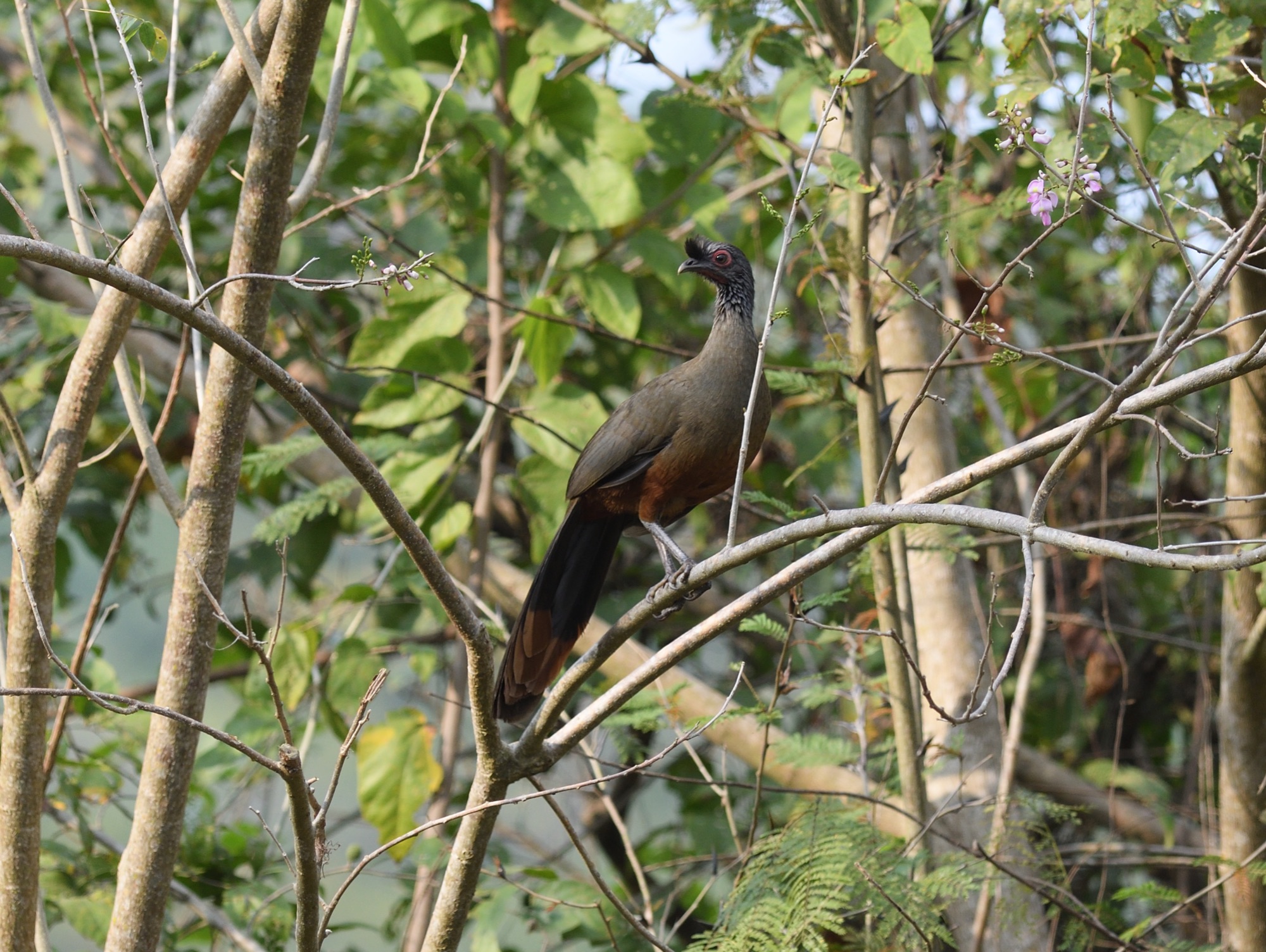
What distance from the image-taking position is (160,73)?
551 centimetres

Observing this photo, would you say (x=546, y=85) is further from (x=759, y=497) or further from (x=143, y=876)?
(x=143, y=876)

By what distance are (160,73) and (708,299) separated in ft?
9.15

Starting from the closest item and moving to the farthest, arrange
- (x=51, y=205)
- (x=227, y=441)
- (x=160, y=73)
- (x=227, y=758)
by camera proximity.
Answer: (x=227, y=441) → (x=227, y=758) → (x=160, y=73) → (x=51, y=205)

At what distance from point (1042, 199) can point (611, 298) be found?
2377 mm

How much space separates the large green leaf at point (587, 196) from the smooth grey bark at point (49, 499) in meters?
1.52

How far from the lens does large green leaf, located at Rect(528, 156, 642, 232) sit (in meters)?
4.14

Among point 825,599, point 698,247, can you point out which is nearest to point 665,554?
point 825,599

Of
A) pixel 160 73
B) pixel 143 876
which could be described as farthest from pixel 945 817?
pixel 160 73

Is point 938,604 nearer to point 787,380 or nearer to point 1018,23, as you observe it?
point 787,380

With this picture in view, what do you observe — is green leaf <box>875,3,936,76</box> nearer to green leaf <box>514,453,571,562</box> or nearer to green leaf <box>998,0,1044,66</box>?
green leaf <box>998,0,1044,66</box>

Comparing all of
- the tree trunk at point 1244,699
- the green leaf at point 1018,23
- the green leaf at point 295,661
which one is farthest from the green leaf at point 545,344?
the tree trunk at point 1244,699

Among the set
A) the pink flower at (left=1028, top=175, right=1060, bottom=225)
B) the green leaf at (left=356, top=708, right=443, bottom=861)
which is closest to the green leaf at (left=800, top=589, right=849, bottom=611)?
the pink flower at (left=1028, top=175, right=1060, bottom=225)

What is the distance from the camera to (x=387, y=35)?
3904 millimetres

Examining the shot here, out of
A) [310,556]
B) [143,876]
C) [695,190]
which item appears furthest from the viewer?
[310,556]
